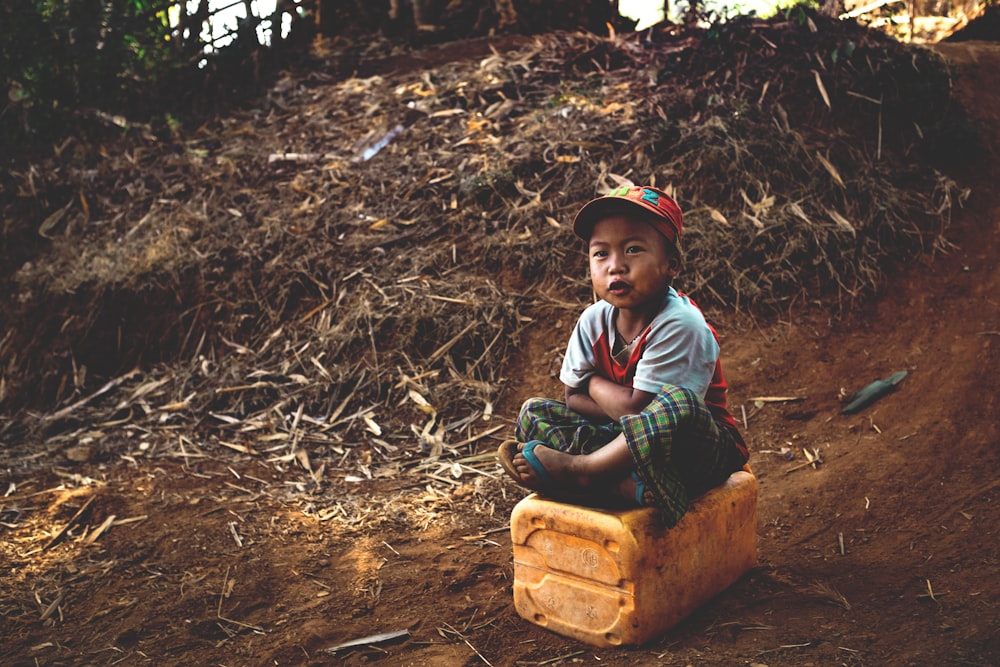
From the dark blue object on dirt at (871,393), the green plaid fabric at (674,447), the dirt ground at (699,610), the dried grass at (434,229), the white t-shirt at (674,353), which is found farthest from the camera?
the dried grass at (434,229)

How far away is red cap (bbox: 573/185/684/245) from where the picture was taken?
233 centimetres

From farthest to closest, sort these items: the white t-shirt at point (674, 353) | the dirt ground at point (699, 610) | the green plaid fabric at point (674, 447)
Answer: the dirt ground at point (699, 610) → the white t-shirt at point (674, 353) → the green plaid fabric at point (674, 447)

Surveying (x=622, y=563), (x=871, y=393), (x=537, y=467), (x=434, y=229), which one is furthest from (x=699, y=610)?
(x=434, y=229)

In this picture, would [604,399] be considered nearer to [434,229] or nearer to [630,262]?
[630,262]

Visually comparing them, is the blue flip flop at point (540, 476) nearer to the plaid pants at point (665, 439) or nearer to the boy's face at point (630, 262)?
the plaid pants at point (665, 439)

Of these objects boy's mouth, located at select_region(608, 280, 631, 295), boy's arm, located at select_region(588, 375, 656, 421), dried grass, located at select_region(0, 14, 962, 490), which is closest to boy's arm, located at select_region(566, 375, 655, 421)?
boy's arm, located at select_region(588, 375, 656, 421)

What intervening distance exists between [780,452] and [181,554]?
266cm

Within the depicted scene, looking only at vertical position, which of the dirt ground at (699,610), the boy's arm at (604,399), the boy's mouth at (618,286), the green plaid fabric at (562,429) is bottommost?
the dirt ground at (699,610)

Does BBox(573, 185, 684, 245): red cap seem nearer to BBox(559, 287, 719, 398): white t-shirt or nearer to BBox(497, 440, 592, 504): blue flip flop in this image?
BBox(559, 287, 719, 398): white t-shirt

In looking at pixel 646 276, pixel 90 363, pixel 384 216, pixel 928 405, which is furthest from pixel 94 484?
pixel 928 405

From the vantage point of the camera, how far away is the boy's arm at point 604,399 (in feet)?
7.62

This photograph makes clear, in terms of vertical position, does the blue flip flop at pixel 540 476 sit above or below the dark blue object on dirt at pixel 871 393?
above

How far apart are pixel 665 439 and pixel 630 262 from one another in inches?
21.1

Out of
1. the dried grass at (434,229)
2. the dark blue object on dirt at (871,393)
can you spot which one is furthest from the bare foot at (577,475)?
the dark blue object on dirt at (871,393)
